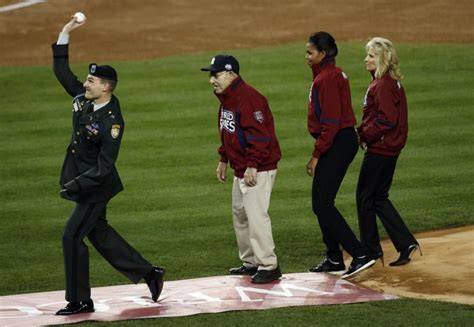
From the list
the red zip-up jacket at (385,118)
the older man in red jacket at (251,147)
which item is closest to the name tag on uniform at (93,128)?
the older man in red jacket at (251,147)

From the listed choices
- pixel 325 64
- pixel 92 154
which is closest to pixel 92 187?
pixel 92 154

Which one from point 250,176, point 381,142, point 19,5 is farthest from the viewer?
point 19,5

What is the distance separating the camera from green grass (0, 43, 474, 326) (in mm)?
10023

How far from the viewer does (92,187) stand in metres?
8.71

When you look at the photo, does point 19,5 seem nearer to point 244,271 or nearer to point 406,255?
point 244,271

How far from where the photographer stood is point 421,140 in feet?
48.8

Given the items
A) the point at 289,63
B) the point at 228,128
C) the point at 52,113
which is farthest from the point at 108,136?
the point at 289,63

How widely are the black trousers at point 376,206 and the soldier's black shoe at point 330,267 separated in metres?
0.26

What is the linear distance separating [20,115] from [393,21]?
23.3ft

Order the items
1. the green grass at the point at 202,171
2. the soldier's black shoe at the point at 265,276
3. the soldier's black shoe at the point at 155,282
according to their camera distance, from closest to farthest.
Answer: the soldier's black shoe at the point at 155,282 → the soldier's black shoe at the point at 265,276 → the green grass at the point at 202,171

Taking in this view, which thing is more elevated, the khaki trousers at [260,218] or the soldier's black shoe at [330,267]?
the khaki trousers at [260,218]

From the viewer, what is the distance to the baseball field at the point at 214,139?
9.70 meters

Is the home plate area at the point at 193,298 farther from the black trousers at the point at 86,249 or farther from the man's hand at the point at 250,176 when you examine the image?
the man's hand at the point at 250,176

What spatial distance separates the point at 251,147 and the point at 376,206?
3.98 ft
